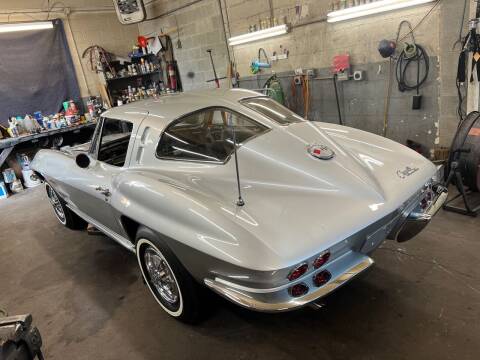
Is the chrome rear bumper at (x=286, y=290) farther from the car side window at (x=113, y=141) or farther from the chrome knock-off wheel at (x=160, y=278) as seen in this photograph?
the car side window at (x=113, y=141)

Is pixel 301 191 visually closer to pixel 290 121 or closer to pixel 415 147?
pixel 290 121

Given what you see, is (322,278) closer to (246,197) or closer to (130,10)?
(246,197)

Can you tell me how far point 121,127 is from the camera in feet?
10.2

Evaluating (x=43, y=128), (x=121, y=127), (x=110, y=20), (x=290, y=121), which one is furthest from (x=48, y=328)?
(x=110, y=20)

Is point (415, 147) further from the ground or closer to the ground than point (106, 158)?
closer to the ground

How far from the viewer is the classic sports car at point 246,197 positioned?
5.64 feet

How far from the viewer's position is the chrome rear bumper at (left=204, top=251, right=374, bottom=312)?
65.8 inches

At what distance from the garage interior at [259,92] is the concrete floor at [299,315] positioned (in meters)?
0.01

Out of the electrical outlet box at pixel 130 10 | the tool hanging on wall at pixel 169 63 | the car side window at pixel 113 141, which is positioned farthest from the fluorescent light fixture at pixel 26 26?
the car side window at pixel 113 141

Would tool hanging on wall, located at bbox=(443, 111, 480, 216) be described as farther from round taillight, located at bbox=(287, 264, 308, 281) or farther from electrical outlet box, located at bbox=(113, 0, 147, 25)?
electrical outlet box, located at bbox=(113, 0, 147, 25)

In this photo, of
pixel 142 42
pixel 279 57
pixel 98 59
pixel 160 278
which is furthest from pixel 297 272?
pixel 142 42

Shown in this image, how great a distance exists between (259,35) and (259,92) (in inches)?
103

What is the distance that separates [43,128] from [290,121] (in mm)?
6353

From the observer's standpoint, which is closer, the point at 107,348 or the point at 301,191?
the point at 301,191
